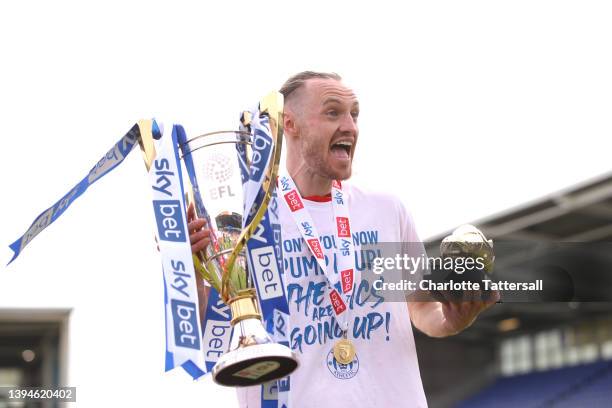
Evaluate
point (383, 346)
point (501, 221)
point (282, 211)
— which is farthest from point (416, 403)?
point (501, 221)

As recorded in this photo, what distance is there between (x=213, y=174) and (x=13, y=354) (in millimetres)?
7356

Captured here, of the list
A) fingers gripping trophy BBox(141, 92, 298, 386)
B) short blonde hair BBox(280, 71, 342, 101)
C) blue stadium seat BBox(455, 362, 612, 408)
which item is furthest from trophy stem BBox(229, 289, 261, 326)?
blue stadium seat BBox(455, 362, 612, 408)

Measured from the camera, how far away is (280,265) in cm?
282

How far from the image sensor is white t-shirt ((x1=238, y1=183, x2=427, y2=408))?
9.80ft

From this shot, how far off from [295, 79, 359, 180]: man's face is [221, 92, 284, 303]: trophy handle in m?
0.28

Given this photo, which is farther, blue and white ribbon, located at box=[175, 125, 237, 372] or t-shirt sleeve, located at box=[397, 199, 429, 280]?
t-shirt sleeve, located at box=[397, 199, 429, 280]

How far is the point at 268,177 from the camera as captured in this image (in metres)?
2.77

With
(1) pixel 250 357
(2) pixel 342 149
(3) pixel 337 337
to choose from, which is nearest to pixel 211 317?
(3) pixel 337 337

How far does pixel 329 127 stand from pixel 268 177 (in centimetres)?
43

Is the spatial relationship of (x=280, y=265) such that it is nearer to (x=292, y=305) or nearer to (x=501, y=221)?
(x=292, y=305)

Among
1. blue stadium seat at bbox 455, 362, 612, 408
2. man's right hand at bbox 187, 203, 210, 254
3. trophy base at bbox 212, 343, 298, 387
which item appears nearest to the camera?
trophy base at bbox 212, 343, 298, 387

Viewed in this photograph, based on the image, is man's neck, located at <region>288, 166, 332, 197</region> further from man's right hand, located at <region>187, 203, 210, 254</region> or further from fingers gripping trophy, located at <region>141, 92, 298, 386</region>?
man's right hand, located at <region>187, 203, 210, 254</region>

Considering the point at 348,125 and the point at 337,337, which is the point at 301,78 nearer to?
the point at 348,125

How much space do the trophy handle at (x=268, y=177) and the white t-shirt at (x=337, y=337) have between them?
323 millimetres
